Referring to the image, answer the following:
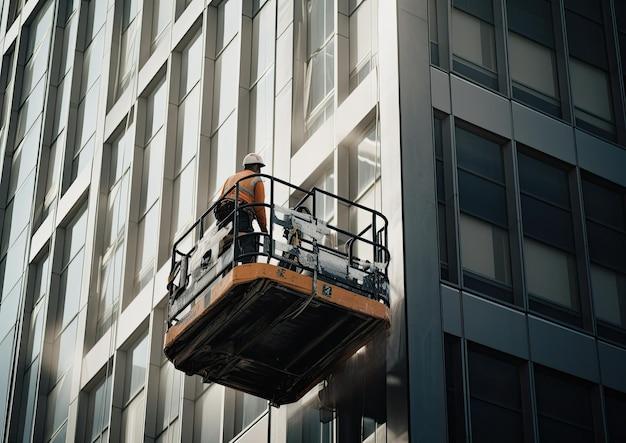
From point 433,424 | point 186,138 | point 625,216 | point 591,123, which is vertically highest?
point 186,138

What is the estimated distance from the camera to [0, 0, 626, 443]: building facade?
2803 centimetres

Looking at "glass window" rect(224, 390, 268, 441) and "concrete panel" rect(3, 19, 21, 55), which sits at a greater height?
"concrete panel" rect(3, 19, 21, 55)

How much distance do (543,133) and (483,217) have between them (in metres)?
2.98

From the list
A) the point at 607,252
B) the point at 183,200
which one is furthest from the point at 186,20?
the point at 607,252

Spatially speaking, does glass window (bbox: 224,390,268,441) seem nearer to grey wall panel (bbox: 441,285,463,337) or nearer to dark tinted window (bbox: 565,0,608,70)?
grey wall panel (bbox: 441,285,463,337)

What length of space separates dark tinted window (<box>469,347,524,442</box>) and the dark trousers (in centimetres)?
463

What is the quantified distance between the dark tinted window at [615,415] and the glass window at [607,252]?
4.53 feet

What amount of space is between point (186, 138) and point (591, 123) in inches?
441

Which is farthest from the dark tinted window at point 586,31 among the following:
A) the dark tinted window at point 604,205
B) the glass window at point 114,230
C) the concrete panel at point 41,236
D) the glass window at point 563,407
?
the concrete panel at point 41,236

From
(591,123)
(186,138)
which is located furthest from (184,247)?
(591,123)

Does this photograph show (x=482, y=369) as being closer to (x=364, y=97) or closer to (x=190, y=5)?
(x=364, y=97)

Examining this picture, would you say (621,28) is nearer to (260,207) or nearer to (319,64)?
(319,64)

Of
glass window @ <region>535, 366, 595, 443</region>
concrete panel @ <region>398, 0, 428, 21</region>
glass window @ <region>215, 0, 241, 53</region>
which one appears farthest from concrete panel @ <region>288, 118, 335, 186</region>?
glass window @ <region>215, 0, 241, 53</region>

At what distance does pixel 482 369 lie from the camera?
28.2m
